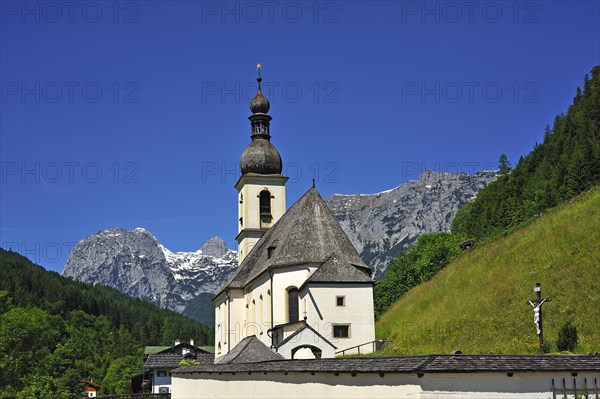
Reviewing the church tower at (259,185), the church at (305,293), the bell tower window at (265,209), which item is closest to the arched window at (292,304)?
the church at (305,293)

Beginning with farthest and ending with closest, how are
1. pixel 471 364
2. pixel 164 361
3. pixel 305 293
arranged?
1. pixel 164 361
2. pixel 305 293
3. pixel 471 364

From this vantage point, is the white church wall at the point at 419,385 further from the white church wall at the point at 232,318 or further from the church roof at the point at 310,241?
the white church wall at the point at 232,318

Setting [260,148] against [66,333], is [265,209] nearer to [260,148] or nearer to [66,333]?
[260,148]

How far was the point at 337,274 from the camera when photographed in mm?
37250

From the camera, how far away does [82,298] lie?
6353 inches

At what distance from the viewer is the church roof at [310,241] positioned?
40.9m

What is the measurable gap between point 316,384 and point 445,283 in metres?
37.4

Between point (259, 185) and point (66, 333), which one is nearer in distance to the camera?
point (259, 185)

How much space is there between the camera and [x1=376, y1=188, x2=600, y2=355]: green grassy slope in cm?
3272

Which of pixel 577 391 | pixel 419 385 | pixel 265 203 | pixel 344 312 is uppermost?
pixel 265 203

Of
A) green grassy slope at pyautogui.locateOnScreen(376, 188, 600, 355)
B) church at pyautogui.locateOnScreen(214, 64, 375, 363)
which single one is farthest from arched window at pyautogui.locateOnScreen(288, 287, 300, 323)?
green grassy slope at pyautogui.locateOnScreen(376, 188, 600, 355)

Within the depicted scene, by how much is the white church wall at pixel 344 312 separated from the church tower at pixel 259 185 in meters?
24.7

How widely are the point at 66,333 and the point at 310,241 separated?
108726mm

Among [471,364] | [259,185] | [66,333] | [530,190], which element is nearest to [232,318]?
[259,185]
